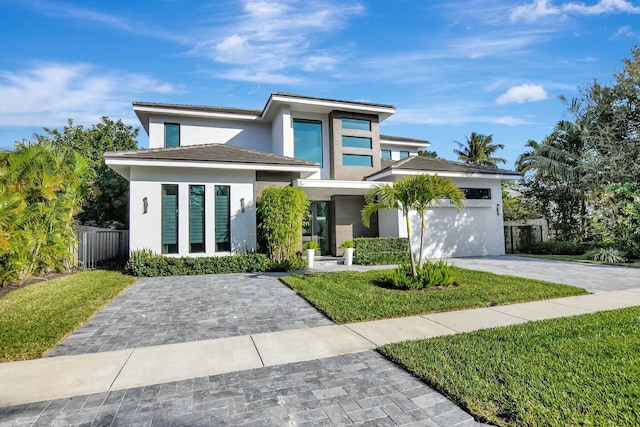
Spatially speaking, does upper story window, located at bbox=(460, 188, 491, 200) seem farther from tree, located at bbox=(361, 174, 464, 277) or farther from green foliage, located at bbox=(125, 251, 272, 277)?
green foliage, located at bbox=(125, 251, 272, 277)

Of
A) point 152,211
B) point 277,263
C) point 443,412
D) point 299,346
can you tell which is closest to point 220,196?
point 152,211

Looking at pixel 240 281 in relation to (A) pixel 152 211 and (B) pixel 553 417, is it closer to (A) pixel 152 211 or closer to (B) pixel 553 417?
(A) pixel 152 211

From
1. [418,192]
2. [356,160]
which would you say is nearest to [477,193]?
[356,160]

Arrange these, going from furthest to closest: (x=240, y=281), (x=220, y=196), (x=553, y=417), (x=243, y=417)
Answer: (x=220, y=196) < (x=240, y=281) < (x=243, y=417) < (x=553, y=417)

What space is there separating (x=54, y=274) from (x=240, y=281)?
22.5 ft

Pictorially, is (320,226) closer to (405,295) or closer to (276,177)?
(276,177)

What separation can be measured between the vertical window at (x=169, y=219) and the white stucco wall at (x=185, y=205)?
0.46 feet

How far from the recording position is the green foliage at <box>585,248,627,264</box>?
1377cm

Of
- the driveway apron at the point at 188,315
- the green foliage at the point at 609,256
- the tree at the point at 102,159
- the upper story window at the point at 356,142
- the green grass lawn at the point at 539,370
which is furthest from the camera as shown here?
the tree at the point at 102,159

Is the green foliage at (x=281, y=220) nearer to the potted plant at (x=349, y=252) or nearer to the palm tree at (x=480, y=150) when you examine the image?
the potted plant at (x=349, y=252)

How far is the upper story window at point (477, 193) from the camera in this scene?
1644cm

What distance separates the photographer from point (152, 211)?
11.8 meters

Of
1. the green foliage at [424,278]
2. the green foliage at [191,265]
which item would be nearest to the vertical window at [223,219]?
the green foliage at [191,265]

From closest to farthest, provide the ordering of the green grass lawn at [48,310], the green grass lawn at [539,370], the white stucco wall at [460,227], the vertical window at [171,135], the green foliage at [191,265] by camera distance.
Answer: the green grass lawn at [539,370], the green grass lawn at [48,310], the green foliage at [191,265], the white stucco wall at [460,227], the vertical window at [171,135]
